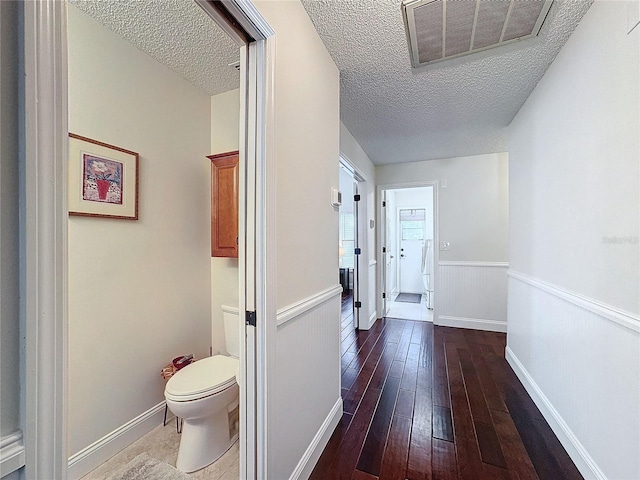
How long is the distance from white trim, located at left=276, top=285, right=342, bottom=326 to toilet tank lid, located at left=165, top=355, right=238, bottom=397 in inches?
27.0

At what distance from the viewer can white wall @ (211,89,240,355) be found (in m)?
2.16

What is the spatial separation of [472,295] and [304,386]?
3154 mm

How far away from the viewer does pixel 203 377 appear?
160 cm

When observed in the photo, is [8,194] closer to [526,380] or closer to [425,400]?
[425,400]

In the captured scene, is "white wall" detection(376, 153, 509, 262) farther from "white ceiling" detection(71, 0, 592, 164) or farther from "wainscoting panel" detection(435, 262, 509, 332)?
"white ceiling" detection(71, 0, 592, 164)

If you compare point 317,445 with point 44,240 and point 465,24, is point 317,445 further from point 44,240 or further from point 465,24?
point 465,24

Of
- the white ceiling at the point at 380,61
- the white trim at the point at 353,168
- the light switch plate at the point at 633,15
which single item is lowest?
the white trim at the point at 353,168

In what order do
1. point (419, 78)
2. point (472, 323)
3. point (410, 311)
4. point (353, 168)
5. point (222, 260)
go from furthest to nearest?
point (410, 311) → point (472, 323) → point (353, 168) → point (222, 260) → point (419, 78)

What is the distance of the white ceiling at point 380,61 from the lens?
4.64 feet

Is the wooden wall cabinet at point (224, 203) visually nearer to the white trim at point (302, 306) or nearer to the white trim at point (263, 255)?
the white trim at point (302, 306)

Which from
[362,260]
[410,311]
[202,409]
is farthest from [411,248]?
[202,409]

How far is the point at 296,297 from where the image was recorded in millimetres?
1318

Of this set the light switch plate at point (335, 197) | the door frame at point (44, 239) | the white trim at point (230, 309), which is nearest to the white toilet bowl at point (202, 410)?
the white trim at point (230, 309)

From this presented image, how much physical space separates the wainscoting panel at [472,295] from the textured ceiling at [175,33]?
11.5ft
